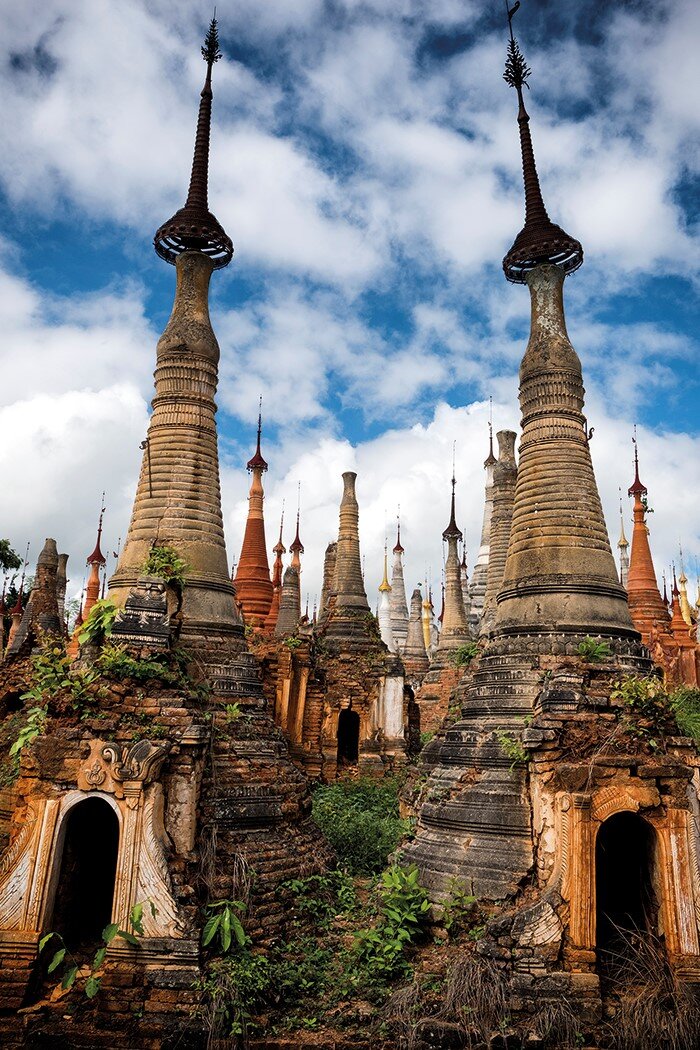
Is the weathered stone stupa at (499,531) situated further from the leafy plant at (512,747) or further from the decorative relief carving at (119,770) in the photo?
the decorative relief carving at (119,770)

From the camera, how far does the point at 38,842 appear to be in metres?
8.38

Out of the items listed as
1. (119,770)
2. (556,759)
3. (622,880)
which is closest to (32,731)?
(119,770)

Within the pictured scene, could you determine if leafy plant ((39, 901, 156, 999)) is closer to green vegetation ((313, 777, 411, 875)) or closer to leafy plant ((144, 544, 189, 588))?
green vegetation ((313, 777, 411, 875))

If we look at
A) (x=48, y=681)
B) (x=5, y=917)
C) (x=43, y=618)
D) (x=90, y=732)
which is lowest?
(x=5, y=917)

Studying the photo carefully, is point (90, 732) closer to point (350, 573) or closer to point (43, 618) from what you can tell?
point (350, 573)

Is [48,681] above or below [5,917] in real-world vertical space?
above

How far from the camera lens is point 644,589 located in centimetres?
2636

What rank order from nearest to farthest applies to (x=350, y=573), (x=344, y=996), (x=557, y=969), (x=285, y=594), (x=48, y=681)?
(x=557, y=969), (x=344, y=996), (x=48, y=681), (x=350, y=573), (x=285, y=594)

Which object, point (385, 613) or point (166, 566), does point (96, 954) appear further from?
point (385, 613)

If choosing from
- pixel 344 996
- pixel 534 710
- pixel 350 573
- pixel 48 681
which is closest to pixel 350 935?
pixel 344 996

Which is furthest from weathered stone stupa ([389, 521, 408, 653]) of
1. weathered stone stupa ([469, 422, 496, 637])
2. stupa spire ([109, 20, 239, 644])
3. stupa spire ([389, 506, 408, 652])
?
stupa spire ([109, 20, 239, 644])

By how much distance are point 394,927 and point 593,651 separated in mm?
4333

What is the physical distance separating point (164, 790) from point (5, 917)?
Answer: 2.00 m

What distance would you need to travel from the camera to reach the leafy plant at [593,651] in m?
10.5
